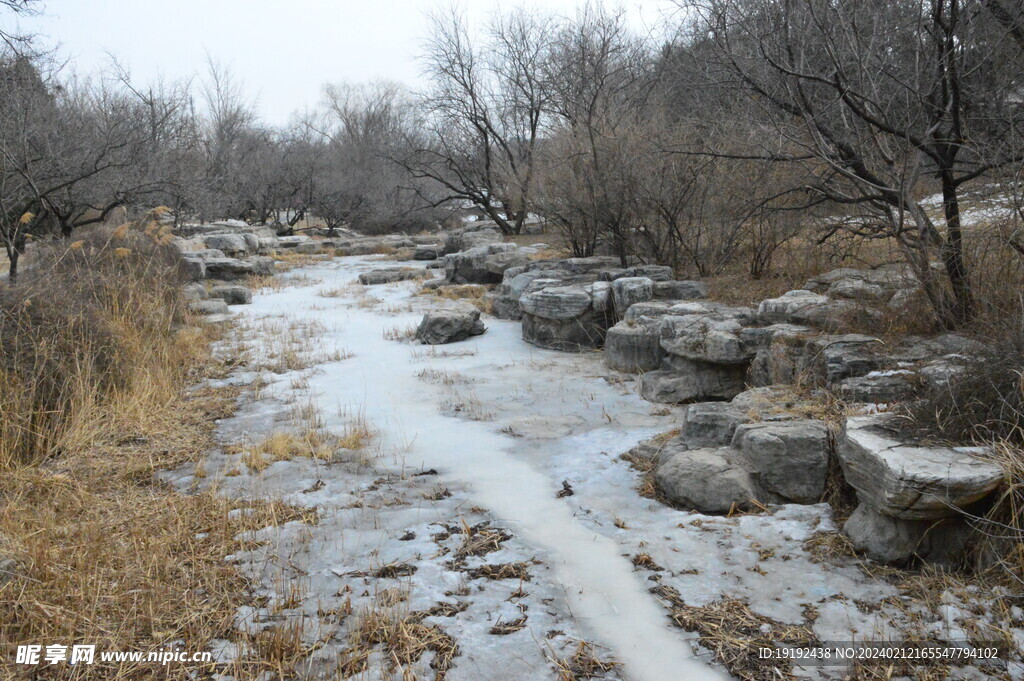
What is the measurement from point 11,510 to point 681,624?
10.5ft

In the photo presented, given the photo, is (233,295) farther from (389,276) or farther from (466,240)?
(466,240)

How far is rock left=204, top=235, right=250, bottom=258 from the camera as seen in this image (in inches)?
642

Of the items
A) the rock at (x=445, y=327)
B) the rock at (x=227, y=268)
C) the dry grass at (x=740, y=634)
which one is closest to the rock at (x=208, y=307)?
the rock at (x=445, y=327)

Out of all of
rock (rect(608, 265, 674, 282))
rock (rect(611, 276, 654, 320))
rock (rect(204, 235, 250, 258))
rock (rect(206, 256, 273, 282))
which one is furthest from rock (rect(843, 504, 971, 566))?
rock (rect(204, 235, 250, 258))

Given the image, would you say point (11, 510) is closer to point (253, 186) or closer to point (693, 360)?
point (693, 360)

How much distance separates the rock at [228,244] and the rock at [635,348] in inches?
469

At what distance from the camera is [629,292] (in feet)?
26.0

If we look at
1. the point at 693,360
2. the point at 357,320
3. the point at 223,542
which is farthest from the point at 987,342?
the point at 357,320

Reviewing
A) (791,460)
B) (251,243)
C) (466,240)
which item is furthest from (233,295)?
(791,460)

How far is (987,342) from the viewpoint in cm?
372

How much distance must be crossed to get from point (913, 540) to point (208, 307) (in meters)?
9.53

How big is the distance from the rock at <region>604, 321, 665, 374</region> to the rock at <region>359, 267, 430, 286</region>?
797cm

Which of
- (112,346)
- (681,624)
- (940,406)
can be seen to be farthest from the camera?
(112,346)

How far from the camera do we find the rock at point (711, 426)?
4.39m
